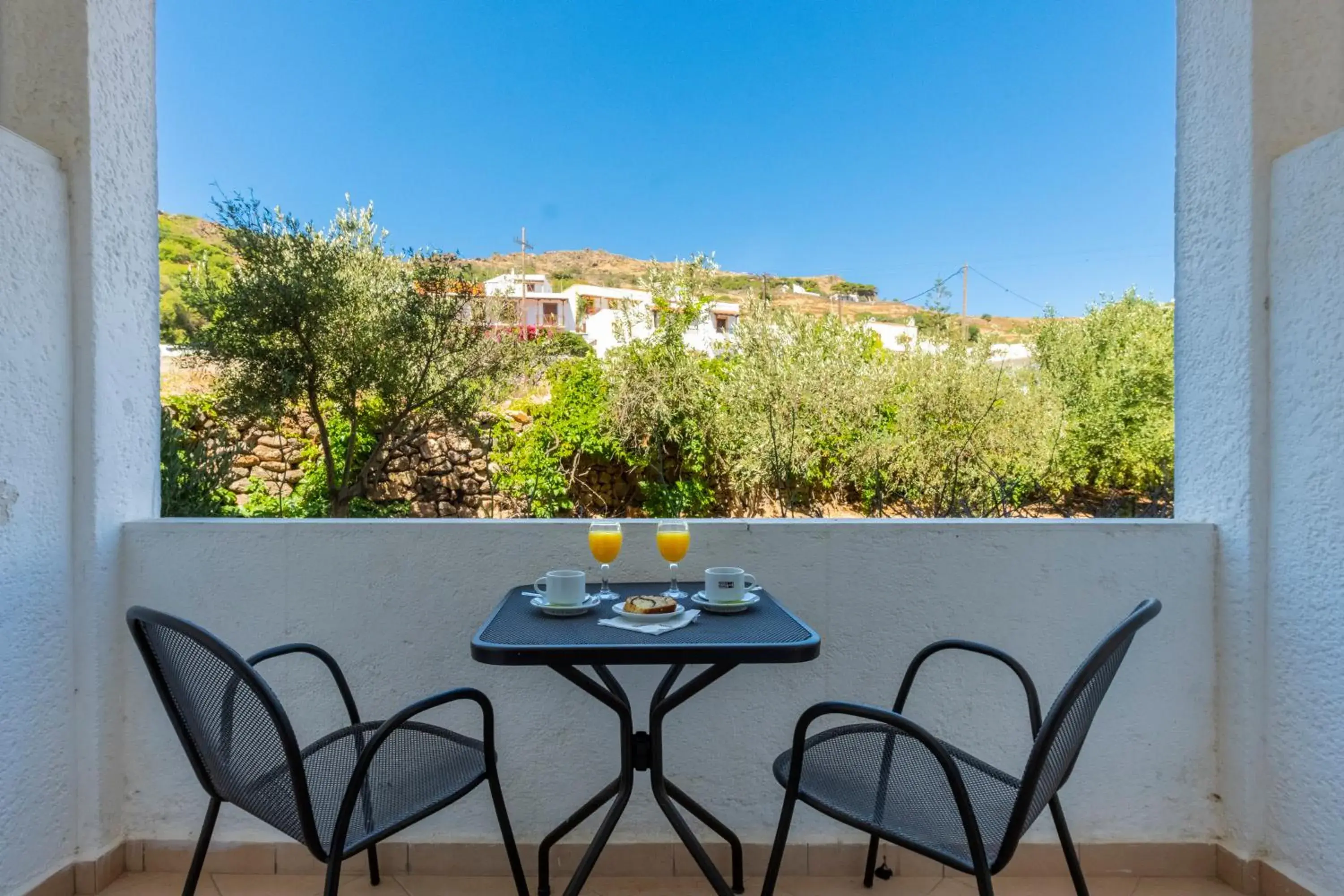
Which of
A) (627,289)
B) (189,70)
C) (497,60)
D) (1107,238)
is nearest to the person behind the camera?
(627,289)

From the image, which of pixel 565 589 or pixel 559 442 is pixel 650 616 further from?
pixel 559 442

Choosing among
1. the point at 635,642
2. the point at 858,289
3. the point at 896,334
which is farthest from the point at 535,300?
the point at 635,642

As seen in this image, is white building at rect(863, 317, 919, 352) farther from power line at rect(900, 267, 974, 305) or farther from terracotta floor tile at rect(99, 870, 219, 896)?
terracotta floor tile at rect(99, 870, 219, 896)

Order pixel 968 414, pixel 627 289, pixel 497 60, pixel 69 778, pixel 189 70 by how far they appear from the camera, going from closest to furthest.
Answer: pixel 69 778 → pixel 968 414 → pixel 627 289 → pixel 189 70 → pixel 497 60

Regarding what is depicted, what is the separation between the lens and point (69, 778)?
1.72 meters

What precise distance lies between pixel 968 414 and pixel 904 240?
25.9 feet

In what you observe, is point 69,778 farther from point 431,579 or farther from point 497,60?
point 497,60

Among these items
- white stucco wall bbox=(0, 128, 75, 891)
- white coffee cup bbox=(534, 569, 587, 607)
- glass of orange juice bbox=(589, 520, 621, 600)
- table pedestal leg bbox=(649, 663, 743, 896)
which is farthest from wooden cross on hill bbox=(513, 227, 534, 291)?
table pedestal leg bbox=(649, 663, 743, 896)

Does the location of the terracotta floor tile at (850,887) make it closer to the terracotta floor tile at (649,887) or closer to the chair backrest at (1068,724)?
the terracotta floor tile at (649,887)

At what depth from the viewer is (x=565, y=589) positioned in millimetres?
1481

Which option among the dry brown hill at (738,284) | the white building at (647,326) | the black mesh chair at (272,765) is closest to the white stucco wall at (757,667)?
the black mesh chair at (272,765)

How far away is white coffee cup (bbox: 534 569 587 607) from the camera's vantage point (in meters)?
1.48

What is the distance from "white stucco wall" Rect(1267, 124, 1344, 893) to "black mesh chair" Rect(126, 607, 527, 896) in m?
1.93

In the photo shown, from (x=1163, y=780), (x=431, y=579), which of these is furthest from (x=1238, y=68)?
(x=431, y=579)
